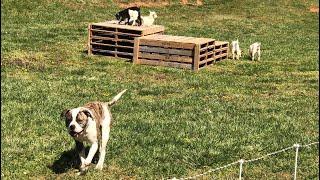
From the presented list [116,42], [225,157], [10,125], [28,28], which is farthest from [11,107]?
[28,28]

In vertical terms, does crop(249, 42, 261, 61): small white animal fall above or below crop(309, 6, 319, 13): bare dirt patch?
below

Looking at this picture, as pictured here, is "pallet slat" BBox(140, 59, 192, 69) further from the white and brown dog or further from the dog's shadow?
the white and brown dog

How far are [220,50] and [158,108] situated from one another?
10.3 meters

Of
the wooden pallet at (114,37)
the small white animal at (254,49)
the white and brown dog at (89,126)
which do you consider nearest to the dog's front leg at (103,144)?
the white and brown dog at (89,126)

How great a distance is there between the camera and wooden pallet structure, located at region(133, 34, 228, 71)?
23.5m

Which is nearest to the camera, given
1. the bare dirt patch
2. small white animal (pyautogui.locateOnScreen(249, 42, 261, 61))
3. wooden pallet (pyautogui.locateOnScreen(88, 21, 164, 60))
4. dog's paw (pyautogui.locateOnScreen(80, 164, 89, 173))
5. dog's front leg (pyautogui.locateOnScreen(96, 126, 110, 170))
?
dog's paw (pyautogui.locateOnScreen(80, 164, 89, 173))

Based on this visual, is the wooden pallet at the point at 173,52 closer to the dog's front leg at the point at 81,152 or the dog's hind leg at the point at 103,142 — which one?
the dog's hind leg at the point at 103,142

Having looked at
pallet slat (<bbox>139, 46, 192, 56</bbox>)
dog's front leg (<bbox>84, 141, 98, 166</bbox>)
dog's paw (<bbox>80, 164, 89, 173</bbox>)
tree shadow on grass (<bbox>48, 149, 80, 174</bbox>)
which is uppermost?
pallet slat (<bbox>139, 46, 192, 56</bbox>)

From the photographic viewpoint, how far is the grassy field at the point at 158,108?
11492mm

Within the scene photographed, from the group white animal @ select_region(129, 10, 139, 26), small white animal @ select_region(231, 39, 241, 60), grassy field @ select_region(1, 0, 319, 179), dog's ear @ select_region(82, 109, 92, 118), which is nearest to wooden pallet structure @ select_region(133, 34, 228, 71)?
grassy field @ select_region(1, 0, 319, 179)

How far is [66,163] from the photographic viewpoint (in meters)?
11.3

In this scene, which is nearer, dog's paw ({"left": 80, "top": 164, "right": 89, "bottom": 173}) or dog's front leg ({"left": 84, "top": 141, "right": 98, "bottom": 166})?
dog's front leg ({"left": 84, "top": 141, "right": 98, "bottom": 166})

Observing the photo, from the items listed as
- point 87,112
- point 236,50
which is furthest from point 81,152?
point 236,50

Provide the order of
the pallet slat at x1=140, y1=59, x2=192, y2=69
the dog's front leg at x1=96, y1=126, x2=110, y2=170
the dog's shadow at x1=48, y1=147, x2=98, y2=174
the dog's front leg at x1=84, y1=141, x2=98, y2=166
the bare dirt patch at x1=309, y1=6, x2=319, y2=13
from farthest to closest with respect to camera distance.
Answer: the bare dirt patch at x1=309, y1=6, x2=319, y2=13 < the pallet slat at x1=140, y1=59, x2=192, y2=69 < the dog's shadow at x1=48, y1=147, x2=98, y2=174 < the dog's front leg at x1=96, y1=126, x2=110, y2=170 < the dog's front leg at x1=84, y1=141, x2=98, y2=166
